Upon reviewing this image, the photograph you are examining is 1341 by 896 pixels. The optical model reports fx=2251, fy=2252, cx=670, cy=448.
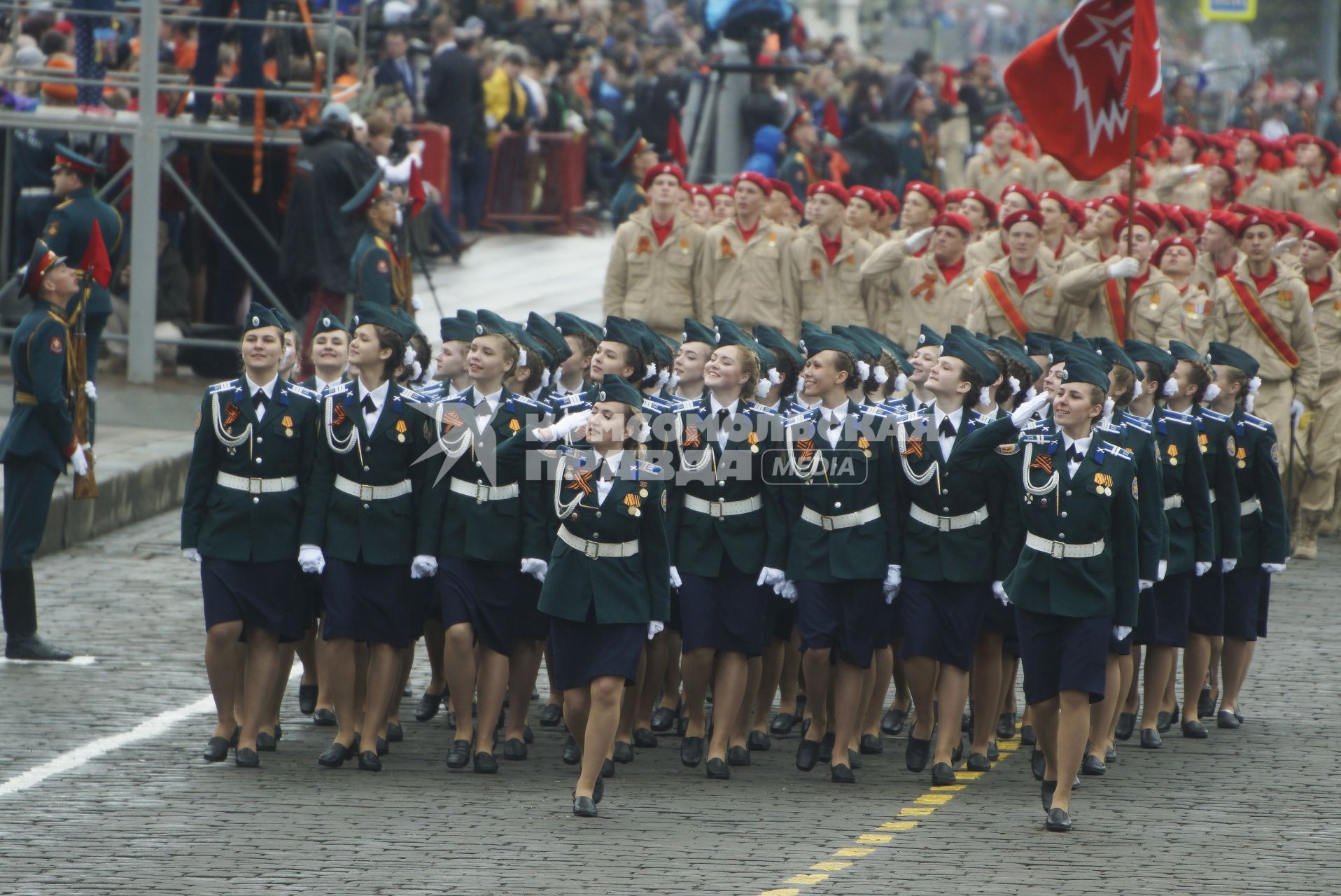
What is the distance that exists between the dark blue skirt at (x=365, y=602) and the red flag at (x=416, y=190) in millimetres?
10257

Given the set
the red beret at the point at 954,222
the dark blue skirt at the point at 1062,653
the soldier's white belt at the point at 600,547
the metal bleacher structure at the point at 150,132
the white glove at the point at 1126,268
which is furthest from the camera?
the metal bleacher structure at the point at 150,132

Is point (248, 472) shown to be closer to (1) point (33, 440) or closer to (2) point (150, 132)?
(1) point (33, 440)

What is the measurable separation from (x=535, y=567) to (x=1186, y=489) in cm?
312

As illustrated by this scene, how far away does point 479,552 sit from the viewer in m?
9.48

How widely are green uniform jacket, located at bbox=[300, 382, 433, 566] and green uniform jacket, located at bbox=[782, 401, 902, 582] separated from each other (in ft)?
5.20

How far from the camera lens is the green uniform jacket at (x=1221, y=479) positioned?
1060cm

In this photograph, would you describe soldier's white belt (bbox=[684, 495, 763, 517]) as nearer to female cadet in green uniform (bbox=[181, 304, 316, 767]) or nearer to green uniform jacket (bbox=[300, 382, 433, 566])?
green uniform jacket (bbox=[300, 382, 433, 566])

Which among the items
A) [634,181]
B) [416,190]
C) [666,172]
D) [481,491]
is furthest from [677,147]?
[481,491]

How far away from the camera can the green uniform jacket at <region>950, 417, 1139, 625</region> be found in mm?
8852

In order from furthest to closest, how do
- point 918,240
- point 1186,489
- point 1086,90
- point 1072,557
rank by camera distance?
point 918,240 → point 1086,90 → point 1186,489 → point 1072,557

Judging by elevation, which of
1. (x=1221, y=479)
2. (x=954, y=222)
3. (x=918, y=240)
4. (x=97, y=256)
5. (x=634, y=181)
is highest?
(x=634, y=181)

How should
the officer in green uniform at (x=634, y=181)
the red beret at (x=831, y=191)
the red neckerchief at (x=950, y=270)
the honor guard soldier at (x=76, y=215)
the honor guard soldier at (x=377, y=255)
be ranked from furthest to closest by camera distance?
the officer in green uniform at (x=634, y=181), the red beret at (x=831, y=191), the honor guard soldier at (x=377, y=255), the red neckerchief at (x=950, y=270), the honor guard soldier at (x=76, y=215)

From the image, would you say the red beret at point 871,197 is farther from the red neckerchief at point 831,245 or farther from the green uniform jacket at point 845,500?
the green uniform jacket at point 845,500

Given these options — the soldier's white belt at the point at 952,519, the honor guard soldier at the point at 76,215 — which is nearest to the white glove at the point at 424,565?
the soldier's white belt at the point at 952,519
